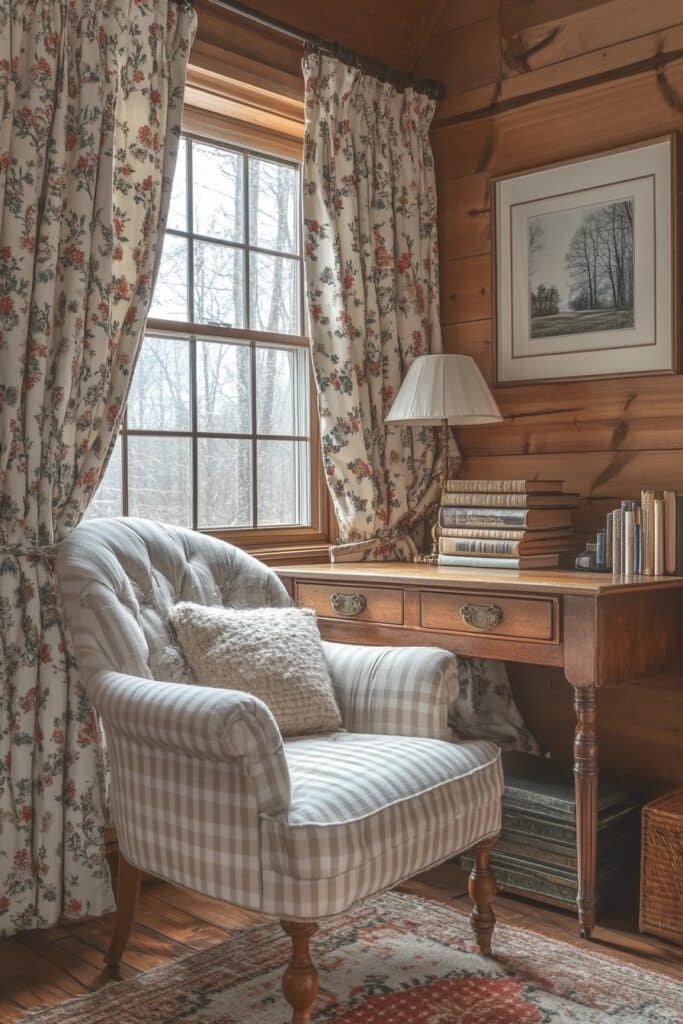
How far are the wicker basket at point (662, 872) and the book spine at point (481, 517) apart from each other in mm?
804

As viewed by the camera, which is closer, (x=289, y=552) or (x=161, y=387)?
(x=161, y=387)

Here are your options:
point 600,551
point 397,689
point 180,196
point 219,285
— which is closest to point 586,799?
point 397,689

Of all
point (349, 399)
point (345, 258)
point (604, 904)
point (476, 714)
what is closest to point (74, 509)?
point (349, 399)

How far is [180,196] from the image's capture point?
2975 mm

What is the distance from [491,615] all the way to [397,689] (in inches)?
13.6

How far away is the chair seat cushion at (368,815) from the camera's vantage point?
1748 mm

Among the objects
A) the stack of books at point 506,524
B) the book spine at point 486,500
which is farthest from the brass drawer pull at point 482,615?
the book spine at point 486,500

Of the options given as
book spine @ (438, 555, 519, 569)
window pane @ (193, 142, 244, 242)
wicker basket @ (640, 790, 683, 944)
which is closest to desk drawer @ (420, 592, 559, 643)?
book spine @ (438, 555, 519, 569)

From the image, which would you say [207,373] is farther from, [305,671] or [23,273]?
[305,671]

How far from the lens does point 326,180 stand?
10.2 ft

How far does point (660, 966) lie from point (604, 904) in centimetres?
32

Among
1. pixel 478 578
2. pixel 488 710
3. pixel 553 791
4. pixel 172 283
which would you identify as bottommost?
pixel 553 791

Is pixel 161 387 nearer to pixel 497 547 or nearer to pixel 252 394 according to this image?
pixel 252 394

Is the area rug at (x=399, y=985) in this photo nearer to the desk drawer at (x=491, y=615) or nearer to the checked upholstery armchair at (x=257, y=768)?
the checked upholstery armchair at (x=257, y=768)
